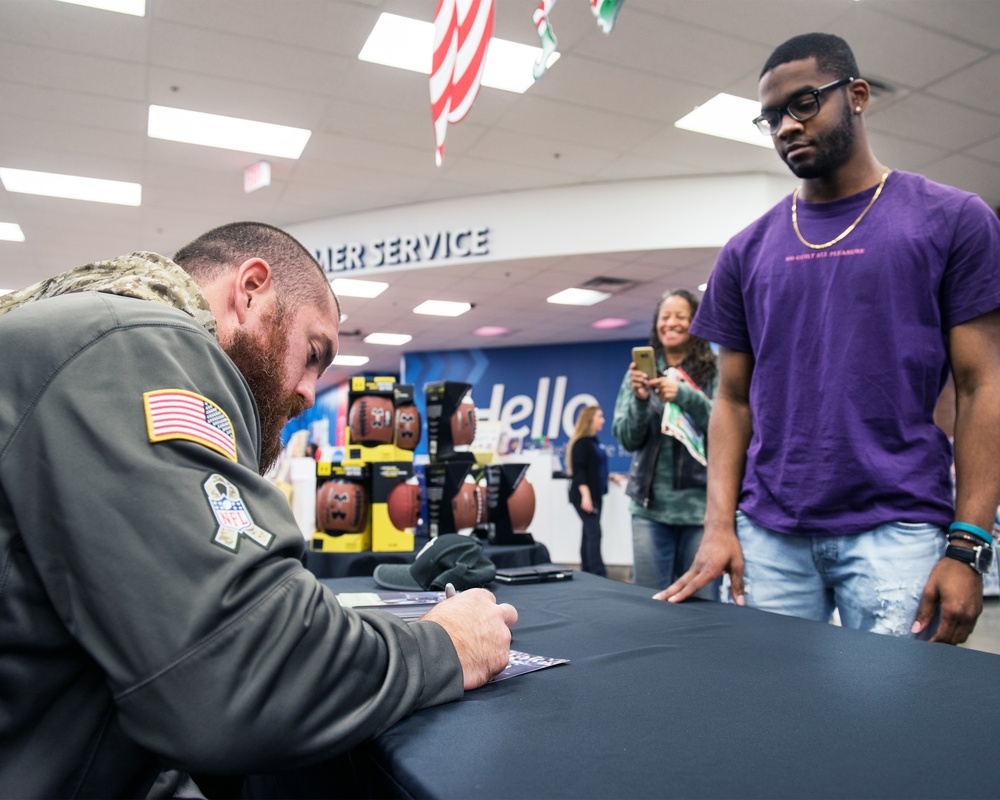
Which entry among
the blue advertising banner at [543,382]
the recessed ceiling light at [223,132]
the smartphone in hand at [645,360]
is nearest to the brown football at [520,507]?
the smartphone in hand at [645,360]

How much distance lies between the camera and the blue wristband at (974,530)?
1.08 m

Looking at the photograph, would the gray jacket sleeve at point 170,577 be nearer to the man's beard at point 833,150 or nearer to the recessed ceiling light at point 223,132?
Answer: the man's beard at point 833,150

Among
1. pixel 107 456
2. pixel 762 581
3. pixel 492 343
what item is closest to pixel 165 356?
pixel 107 456

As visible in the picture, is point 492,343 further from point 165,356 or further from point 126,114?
point 165,356

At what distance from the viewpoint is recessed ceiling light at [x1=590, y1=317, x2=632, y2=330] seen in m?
9.20

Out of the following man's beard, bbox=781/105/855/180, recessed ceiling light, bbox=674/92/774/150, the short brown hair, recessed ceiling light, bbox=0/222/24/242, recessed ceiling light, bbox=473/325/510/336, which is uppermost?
recessed ceiling light, bbox=674/92/774/150

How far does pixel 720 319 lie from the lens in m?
1.49

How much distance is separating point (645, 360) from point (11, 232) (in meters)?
6.69

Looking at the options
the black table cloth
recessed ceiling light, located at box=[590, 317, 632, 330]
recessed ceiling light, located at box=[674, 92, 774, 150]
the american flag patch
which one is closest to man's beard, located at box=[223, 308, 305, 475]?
the american flag patch


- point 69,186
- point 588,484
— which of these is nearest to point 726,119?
point 588,484

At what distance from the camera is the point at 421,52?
415 cm

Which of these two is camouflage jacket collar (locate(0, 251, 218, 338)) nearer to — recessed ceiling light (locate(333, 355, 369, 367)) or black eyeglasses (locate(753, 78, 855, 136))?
black eyeglasses (locate(753, 78, 855, 136))

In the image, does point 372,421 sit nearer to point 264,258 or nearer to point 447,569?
point 447,569

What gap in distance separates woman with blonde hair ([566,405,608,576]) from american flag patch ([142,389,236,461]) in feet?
16.6
